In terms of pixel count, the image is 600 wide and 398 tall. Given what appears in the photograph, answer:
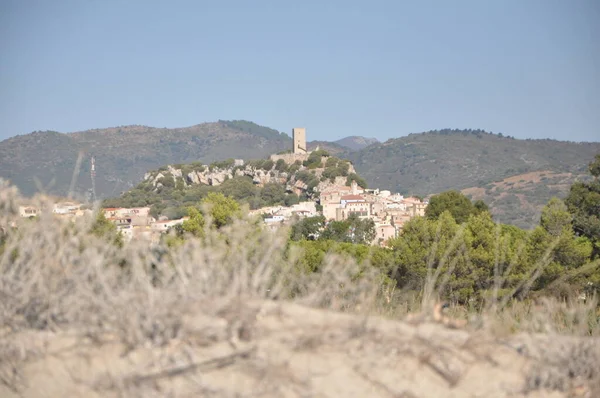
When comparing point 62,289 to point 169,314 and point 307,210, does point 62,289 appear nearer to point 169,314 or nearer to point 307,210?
point 169,314

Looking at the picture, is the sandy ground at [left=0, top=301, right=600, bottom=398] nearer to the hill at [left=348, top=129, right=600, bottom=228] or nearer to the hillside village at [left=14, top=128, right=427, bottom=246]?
the hillside village at [left=14, top=128, right=427, bottom=246]

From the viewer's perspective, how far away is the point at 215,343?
8.87ft

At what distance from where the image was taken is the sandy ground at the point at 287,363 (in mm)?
2529

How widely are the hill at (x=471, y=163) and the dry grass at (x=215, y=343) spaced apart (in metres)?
74.7

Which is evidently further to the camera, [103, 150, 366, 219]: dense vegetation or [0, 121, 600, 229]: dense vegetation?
[0, 121, 600, 229]: dense vegetation

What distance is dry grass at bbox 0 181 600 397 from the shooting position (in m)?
2.56

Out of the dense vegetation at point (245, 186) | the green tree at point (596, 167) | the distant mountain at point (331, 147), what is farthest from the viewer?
the distant mountain at point (331, 147)

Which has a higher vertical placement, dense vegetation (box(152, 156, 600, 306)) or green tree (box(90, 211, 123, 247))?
green tree (box(90, 211, 123, 247))

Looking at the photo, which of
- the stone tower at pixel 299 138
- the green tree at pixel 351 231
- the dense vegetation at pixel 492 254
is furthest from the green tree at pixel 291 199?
the dense vegetation at pixel 492 254

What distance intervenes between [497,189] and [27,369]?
81274 mm

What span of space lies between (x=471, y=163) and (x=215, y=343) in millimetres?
115263

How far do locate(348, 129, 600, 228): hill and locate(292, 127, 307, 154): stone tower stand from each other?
18.2 metres

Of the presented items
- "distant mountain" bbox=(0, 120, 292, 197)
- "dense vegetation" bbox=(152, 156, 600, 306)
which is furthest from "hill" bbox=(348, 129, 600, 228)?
"dense vegetation" bbox=(152, 156, 600, 306)

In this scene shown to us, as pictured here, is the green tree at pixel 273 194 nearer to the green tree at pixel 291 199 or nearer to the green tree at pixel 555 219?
the green tree at pixel 291 199
